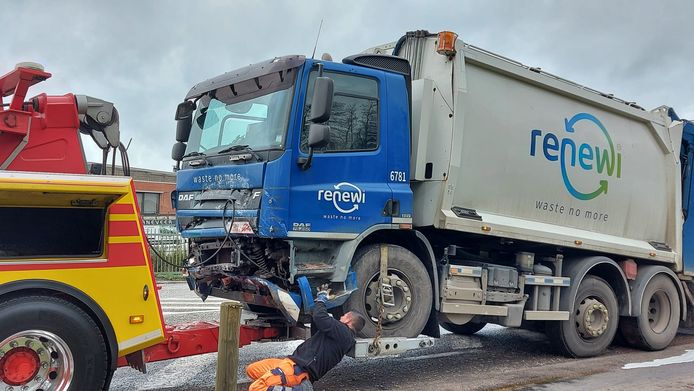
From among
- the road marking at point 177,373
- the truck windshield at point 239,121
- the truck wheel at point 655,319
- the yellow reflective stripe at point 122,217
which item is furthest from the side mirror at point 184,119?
the truck wheel at point 655,319

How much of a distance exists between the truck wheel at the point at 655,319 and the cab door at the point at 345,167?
15.3ft

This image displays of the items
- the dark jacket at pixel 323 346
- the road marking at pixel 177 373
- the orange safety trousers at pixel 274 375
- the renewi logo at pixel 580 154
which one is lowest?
the road marking at pixel 177 373

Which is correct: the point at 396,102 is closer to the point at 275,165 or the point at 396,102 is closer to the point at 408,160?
the point at 408,160

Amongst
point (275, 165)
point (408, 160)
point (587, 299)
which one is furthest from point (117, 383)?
point (587, 299)

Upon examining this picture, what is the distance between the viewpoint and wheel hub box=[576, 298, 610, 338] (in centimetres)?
775

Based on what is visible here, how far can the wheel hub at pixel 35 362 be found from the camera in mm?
4051

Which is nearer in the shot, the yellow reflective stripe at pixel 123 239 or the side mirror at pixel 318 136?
the yellow reflective stripe at pixel 123 239

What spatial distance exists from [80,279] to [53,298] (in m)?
0.21

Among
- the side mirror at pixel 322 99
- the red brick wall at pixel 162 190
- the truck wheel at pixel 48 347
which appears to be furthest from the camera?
the red brick wall at pixel 162 190

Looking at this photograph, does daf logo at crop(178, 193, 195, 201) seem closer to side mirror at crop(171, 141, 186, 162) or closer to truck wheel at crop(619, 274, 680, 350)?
side mirror at crop(171, 141, 186, 162)

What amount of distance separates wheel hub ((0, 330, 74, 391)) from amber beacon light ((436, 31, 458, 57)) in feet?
14.8

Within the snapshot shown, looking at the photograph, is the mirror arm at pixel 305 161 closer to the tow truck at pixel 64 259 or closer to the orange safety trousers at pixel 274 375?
the tow truck at pixel 64 259

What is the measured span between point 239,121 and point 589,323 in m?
5.16

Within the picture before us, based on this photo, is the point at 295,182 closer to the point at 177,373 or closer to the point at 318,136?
the point at 318,136
